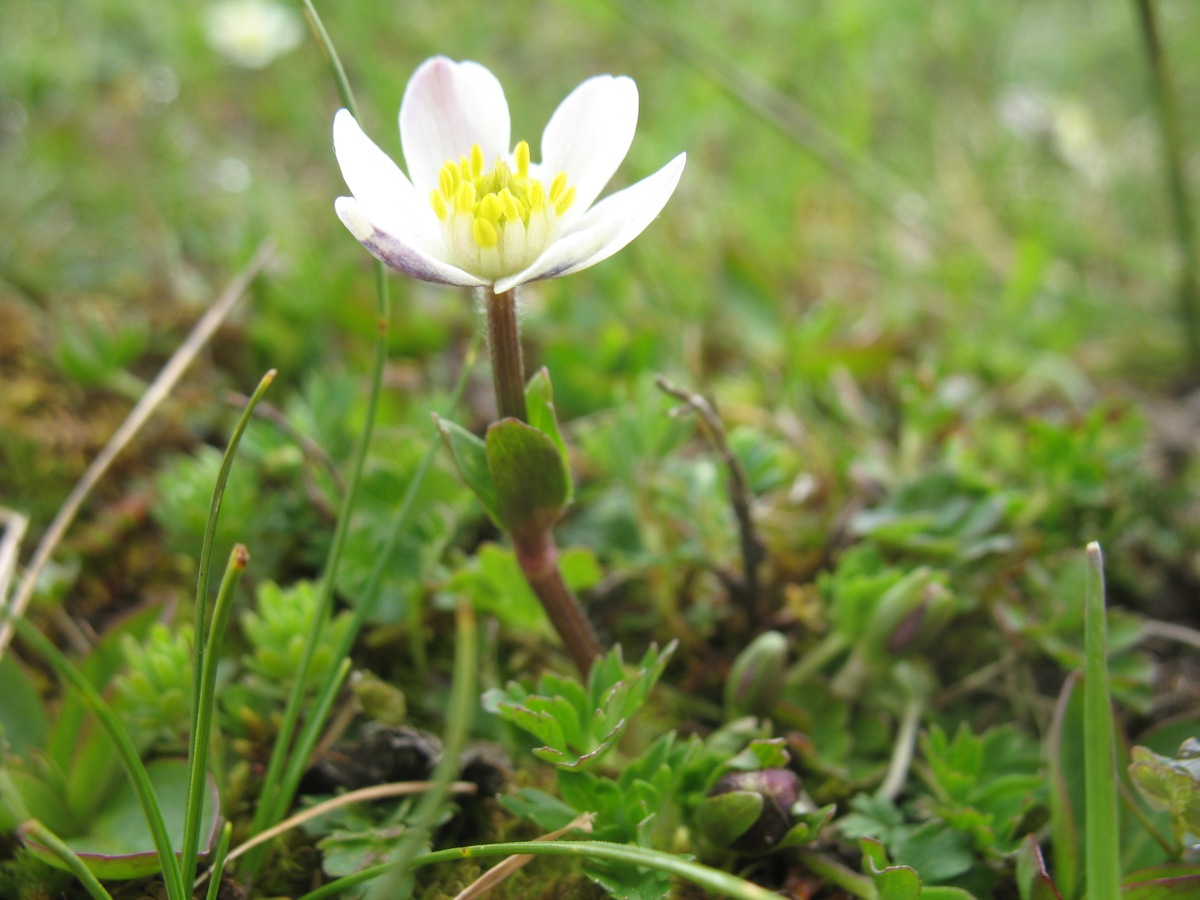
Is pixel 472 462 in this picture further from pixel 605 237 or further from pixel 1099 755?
pixel 1099 755

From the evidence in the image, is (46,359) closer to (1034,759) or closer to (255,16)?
(255,16)

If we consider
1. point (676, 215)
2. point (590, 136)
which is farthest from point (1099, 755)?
point (676, 215)

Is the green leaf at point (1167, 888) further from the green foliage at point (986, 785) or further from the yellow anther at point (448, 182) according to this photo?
the yellow anther at point (448, 182)

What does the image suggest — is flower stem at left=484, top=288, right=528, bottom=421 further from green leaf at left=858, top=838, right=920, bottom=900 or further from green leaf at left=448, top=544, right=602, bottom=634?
green leaf at left=858, top=838, right=920, bottom=900

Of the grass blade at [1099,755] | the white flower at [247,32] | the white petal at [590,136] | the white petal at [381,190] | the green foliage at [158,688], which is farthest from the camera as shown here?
the white flower at [247,32]

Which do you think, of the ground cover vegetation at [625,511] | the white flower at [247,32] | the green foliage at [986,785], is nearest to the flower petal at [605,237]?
the ground cover vegetation at [625,511]

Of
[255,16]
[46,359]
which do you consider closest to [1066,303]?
[46,359]
